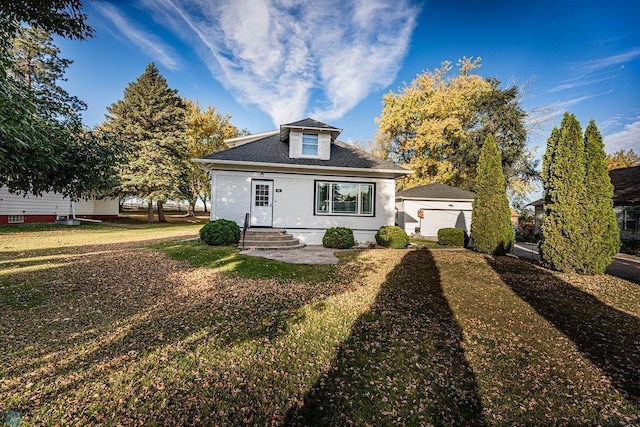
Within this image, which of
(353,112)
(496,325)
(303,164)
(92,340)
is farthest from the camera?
(353,112)

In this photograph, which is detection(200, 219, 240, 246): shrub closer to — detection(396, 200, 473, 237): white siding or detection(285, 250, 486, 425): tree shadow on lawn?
detection(285, 250, 486, 425): tree shadow on lawn

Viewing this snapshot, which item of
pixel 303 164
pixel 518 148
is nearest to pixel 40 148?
pixel 303 164

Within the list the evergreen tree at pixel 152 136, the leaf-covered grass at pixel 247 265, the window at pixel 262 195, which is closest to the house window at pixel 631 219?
the leaf-covered grass at pixel 247 265

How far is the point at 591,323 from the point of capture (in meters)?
4.57

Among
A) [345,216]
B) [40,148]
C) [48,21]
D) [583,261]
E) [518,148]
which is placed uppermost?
[518,148]

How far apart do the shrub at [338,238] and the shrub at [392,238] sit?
1.36 metres

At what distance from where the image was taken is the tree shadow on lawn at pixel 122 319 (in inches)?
119

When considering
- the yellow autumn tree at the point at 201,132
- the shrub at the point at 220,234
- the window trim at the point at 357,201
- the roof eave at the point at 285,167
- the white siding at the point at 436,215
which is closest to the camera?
the shrub at the point at 220,234

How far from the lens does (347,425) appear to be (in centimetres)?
239

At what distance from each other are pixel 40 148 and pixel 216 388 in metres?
4.11

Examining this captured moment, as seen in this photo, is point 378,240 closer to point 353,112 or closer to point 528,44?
point 528,44

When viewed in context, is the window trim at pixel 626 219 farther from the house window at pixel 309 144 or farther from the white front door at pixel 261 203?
the white front door at pixel 261 203

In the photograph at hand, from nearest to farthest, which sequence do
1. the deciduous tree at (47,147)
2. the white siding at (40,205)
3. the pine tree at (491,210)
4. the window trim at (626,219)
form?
the deciduous tree at (47,147) → the pine tree at (491,210) → the window trim at (626,219) → the white siding at (40,205)

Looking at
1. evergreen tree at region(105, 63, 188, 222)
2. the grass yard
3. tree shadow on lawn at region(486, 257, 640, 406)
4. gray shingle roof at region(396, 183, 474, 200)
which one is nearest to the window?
the grass yard
